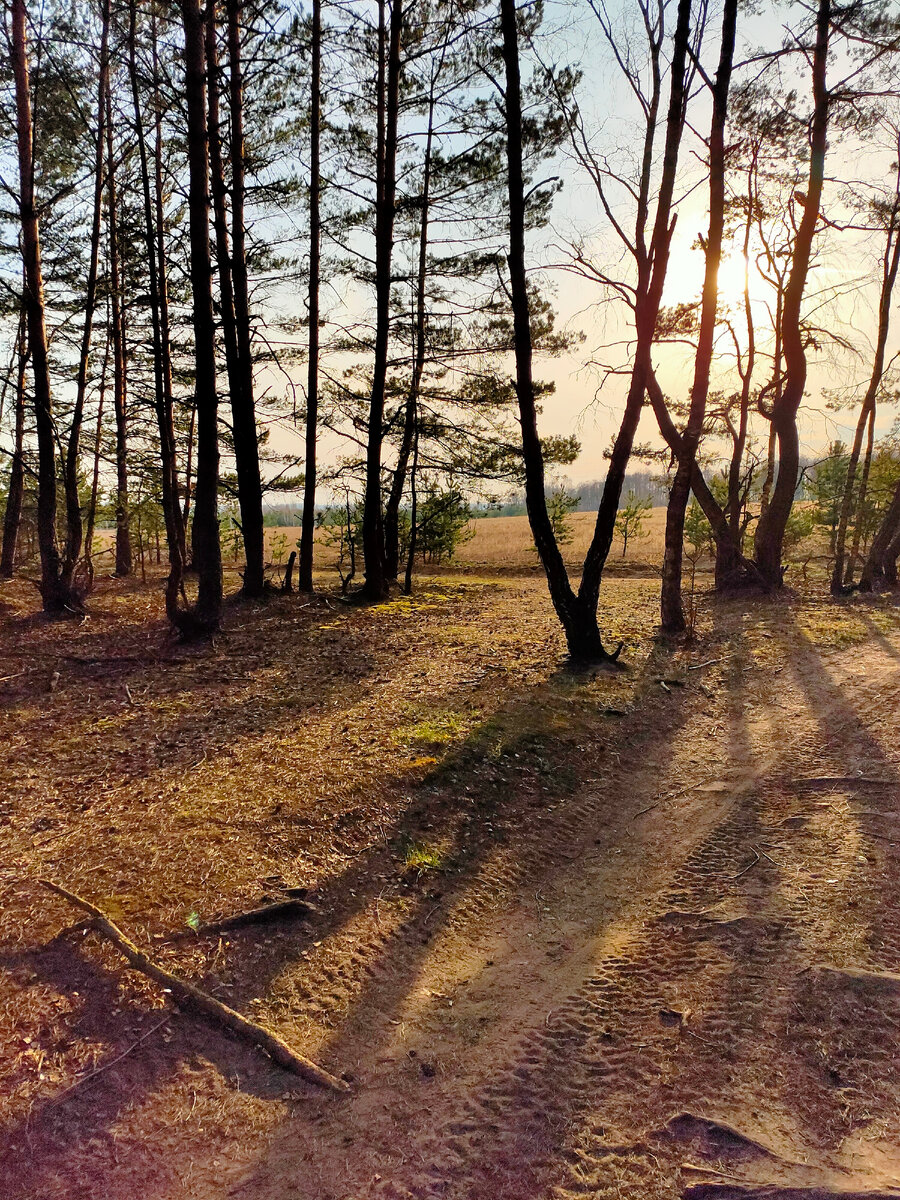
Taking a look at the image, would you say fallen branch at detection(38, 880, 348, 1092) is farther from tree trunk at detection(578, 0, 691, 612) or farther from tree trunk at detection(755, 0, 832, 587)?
tree trunk at detection(755, 0, 832, 587)

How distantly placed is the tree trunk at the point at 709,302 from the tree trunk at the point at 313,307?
23.2 feet

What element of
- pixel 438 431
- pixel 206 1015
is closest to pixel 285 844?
pixel 206 1015

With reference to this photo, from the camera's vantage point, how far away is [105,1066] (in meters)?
2.83

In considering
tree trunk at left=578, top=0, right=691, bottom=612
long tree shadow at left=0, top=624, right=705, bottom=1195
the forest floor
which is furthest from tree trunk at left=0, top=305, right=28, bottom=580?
long tree shadow at left=0, top=624, right=705, bottom=1195

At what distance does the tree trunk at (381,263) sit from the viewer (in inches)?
490

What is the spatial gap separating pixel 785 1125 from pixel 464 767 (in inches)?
138

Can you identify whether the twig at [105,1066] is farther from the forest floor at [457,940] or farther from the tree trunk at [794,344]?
the tree trunk at [794,344]

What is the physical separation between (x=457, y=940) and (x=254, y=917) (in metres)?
1.21

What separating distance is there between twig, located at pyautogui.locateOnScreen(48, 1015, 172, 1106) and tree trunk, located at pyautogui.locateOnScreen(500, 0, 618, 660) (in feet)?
21.4

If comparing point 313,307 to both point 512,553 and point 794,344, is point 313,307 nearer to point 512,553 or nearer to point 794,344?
point 794,344

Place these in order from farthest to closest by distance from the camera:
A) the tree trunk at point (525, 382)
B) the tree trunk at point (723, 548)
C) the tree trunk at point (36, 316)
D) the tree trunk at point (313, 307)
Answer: the tree trunk at point (723, 548) < the tree trunk at point (313, 307) < the tree trunk at point (36, 316) < the tree trunk at point (525, 382)

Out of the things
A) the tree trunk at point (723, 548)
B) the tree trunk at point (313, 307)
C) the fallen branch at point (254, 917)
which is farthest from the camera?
the tree trunk at point (723, 548)

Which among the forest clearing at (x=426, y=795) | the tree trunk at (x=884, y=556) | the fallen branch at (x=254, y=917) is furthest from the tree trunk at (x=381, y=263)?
the tree trunk at (x=884, y=556)

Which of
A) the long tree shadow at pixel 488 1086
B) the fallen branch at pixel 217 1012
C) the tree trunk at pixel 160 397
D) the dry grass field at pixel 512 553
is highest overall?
the tree trunk at pixel 160 397
